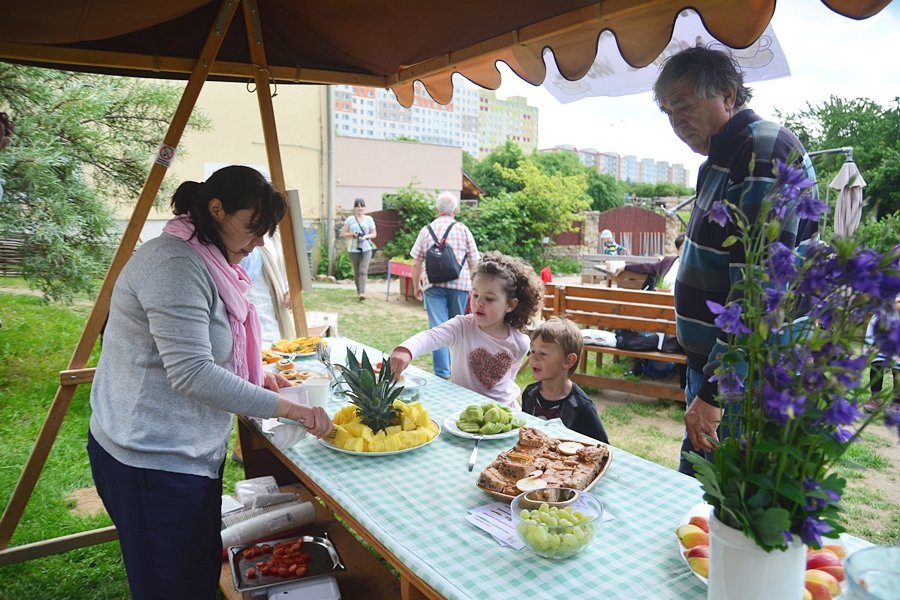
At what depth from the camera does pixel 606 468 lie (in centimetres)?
190

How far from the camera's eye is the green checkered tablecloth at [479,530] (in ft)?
4.40

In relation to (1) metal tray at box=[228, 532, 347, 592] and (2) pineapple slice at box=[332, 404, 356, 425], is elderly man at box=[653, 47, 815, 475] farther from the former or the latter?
(1) metal tray at box=[228, 532, 347, 592]

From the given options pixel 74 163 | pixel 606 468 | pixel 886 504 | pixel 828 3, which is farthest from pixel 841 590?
pixel 74 163

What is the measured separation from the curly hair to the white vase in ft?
7.08

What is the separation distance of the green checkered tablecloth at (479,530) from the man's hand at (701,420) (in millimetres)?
145

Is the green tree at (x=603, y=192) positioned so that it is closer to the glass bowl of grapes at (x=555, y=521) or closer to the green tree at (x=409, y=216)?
the green tree at (x=409, y=216)

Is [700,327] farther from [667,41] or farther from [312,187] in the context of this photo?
[312,187]

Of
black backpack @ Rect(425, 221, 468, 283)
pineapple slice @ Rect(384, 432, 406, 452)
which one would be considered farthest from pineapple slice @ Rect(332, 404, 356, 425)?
black backpack @ Rect(425, 221, 468, 283)

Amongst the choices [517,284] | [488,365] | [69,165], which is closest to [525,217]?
[69,165]

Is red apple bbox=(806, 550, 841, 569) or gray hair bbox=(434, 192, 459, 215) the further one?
gray hair bbox=(434, 192, 459, 215)

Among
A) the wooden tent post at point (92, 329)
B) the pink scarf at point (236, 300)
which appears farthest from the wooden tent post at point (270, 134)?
the pink scarf at point (236, 300)

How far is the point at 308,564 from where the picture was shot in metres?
2.22

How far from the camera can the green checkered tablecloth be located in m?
1.34

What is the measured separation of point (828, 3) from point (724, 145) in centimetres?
60
